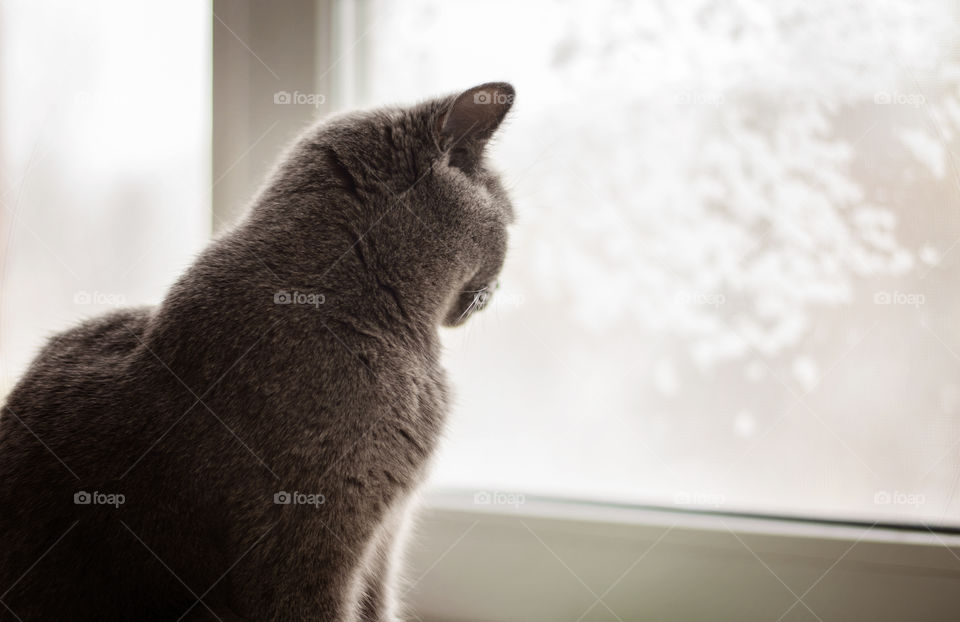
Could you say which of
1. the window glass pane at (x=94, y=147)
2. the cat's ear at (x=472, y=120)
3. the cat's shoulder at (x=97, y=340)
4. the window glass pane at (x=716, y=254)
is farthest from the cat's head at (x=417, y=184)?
the window glass pane at (x=94, y=147)

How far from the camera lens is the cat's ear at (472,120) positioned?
0.76 meters

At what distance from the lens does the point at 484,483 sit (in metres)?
1.11

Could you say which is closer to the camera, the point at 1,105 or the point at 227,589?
the point at 227,589

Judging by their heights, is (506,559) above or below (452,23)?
below

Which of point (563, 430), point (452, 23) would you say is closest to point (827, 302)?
point (563, 430)

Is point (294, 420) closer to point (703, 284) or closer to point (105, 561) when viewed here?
point (105, 561)

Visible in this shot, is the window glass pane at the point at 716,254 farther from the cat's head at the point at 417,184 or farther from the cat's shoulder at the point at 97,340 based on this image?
the cat's shoulder at the point at 97,340

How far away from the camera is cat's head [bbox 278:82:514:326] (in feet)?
2.47

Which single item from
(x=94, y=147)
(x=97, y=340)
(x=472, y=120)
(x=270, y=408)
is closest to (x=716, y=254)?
(x=472, y=120)

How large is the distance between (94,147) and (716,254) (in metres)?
1.04

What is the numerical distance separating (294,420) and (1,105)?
91cm

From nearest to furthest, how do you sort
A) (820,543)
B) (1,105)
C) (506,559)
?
(820,543) → (506,559) → (1,105)

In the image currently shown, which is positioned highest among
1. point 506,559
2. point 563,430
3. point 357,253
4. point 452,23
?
point 452,23

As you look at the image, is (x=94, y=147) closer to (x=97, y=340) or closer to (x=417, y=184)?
(x=97, y=340)
